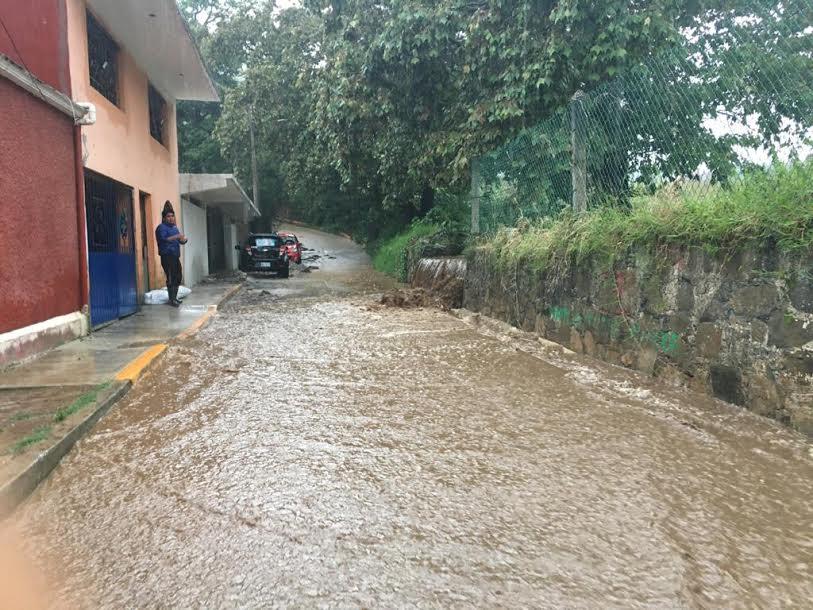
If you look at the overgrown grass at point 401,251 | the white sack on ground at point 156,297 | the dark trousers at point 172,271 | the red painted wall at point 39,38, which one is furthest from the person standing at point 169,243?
the overgrown grass at point 401,251

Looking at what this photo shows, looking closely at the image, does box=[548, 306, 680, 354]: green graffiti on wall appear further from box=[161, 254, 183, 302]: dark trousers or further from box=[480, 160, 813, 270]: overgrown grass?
box=[161, 254, 183, 302]: dark trousers

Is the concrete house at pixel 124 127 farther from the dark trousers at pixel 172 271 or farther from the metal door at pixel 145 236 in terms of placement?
the dark trousers at pixel 172 271

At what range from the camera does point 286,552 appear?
250cm

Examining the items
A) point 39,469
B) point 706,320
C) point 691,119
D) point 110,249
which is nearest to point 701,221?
point 706,320

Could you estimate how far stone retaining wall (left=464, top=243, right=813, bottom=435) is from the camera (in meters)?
3.78

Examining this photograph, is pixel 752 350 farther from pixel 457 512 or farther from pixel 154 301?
pixel 154 301

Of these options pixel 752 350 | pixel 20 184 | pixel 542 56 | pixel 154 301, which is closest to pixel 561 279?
pixel 752 350

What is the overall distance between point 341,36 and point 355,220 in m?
20.2

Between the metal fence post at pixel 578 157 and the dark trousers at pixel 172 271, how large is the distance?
281 inches

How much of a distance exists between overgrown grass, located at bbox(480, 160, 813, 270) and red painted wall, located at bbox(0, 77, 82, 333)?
216 inches

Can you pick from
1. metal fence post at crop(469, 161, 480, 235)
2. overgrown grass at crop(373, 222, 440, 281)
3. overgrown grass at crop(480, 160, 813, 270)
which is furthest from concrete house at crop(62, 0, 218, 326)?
overgrown grass at crop(373, 222, 440, 281)

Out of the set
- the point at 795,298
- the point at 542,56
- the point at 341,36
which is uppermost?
the point at 341,36

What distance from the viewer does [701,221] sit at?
4.57 meters

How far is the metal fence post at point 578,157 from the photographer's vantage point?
680cm
